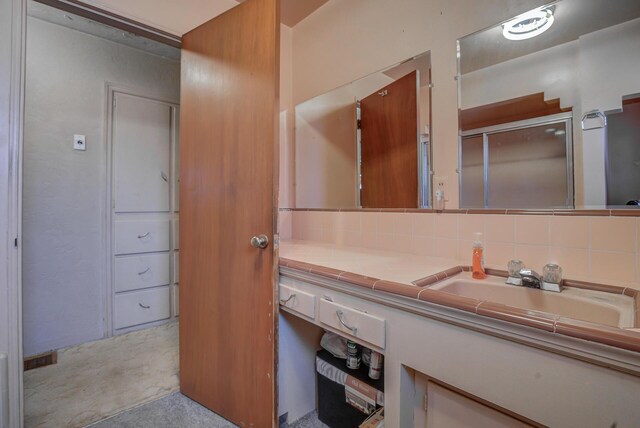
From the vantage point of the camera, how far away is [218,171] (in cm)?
Answer: 139

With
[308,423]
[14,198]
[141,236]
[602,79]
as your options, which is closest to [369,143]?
[602,79]

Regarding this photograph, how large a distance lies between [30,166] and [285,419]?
2335 mm

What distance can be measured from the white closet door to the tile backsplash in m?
1.80

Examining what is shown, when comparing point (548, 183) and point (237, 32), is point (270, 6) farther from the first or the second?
point (548, 183)

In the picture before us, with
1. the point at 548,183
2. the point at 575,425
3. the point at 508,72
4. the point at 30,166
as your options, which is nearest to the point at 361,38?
the point at 508,72

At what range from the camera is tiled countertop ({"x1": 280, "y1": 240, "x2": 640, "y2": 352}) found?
1.86 ft

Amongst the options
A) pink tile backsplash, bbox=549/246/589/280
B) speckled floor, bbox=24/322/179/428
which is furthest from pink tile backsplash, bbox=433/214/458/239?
speckled floor, bbox=24/322/179/428

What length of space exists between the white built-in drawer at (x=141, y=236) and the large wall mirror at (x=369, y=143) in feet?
4.18

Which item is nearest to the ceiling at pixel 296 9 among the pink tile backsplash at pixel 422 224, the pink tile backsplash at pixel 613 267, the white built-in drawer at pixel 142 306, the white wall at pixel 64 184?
the white wall at pixel 64 184

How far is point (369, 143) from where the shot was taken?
1781 mm

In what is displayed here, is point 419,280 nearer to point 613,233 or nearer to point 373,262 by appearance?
point 373,262

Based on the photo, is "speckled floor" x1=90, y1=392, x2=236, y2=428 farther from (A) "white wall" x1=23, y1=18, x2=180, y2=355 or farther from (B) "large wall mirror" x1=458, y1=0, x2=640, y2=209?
(B) "large wall mirror" x1=458, y1=0, x2=640, y2=209

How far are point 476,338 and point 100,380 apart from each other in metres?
2.13

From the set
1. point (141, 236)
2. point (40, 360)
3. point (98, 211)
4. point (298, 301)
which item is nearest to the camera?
point (298, 301)
